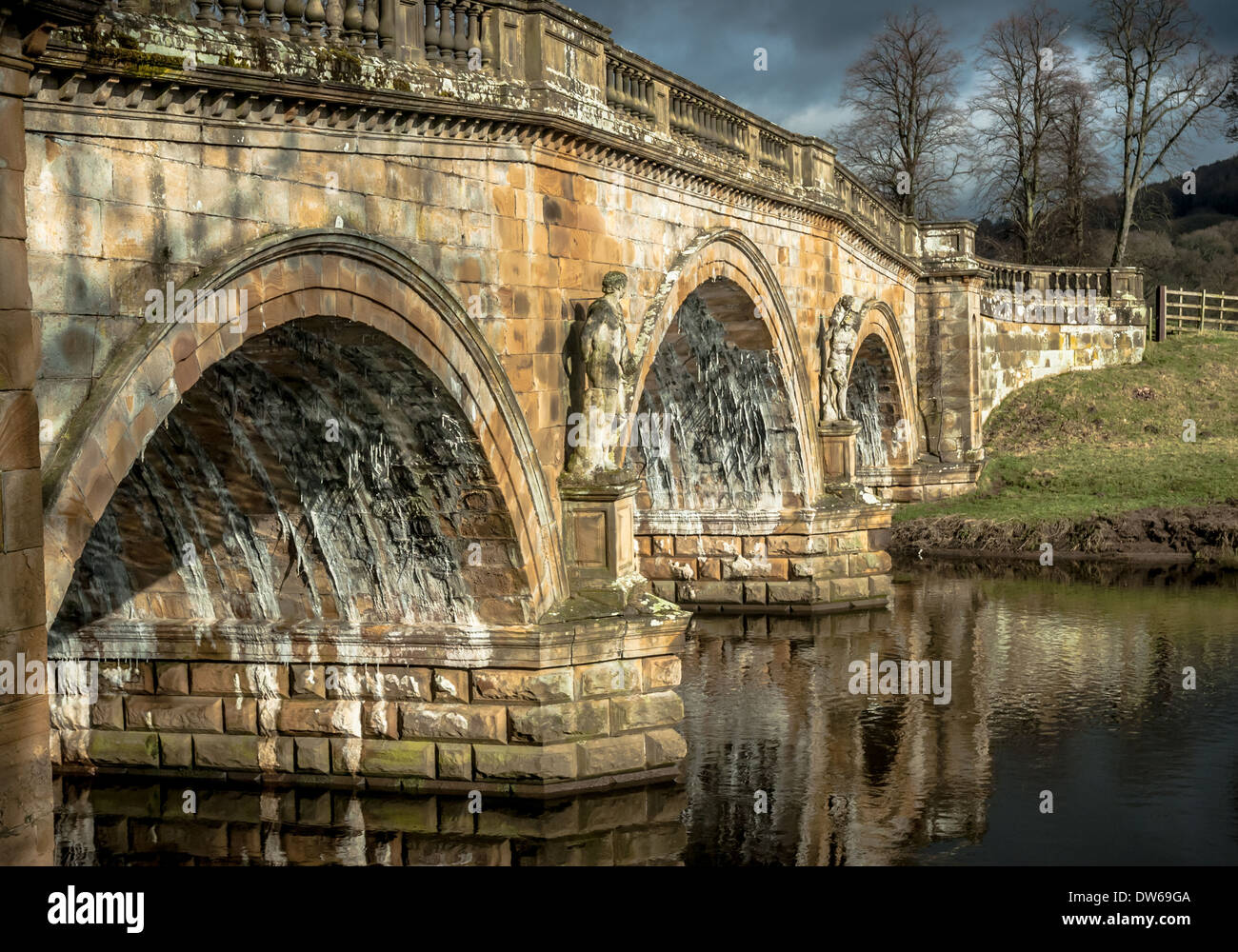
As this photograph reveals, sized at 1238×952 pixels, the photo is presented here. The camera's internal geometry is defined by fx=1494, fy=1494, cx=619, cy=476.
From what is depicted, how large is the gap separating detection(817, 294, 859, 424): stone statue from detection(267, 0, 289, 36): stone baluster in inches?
484

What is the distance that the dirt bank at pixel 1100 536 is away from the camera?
2392 centimetres

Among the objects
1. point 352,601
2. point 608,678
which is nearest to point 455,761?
point 608,678

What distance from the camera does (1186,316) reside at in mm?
37344

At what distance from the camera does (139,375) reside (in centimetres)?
805

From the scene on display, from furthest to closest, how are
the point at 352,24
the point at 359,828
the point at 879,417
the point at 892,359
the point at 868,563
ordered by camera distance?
the point at 879,417, the point at 892,359, the point at 868,563, the point at 359,828, the point at 352,24

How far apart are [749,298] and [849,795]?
284 inches

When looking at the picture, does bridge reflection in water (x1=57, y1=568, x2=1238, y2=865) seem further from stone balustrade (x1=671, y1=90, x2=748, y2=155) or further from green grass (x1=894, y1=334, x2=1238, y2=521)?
green grass (x1=894, y1=334, x2=1238, y2=521)

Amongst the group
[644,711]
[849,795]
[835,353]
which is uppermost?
[835,353]

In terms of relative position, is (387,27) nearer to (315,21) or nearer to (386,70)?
(386,70)

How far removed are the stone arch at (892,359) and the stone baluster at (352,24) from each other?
14.5m

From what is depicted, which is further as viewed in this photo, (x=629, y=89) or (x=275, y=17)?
(x=629, y=89)

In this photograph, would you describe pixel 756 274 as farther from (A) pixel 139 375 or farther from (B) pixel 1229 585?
(A) pixel 139 375

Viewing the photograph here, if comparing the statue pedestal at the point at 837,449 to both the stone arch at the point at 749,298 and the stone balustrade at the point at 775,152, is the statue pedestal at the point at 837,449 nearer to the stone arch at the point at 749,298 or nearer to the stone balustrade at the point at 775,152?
the stone arch at the point at 749,298

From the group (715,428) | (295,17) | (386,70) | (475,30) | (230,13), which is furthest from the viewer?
(715,428)
